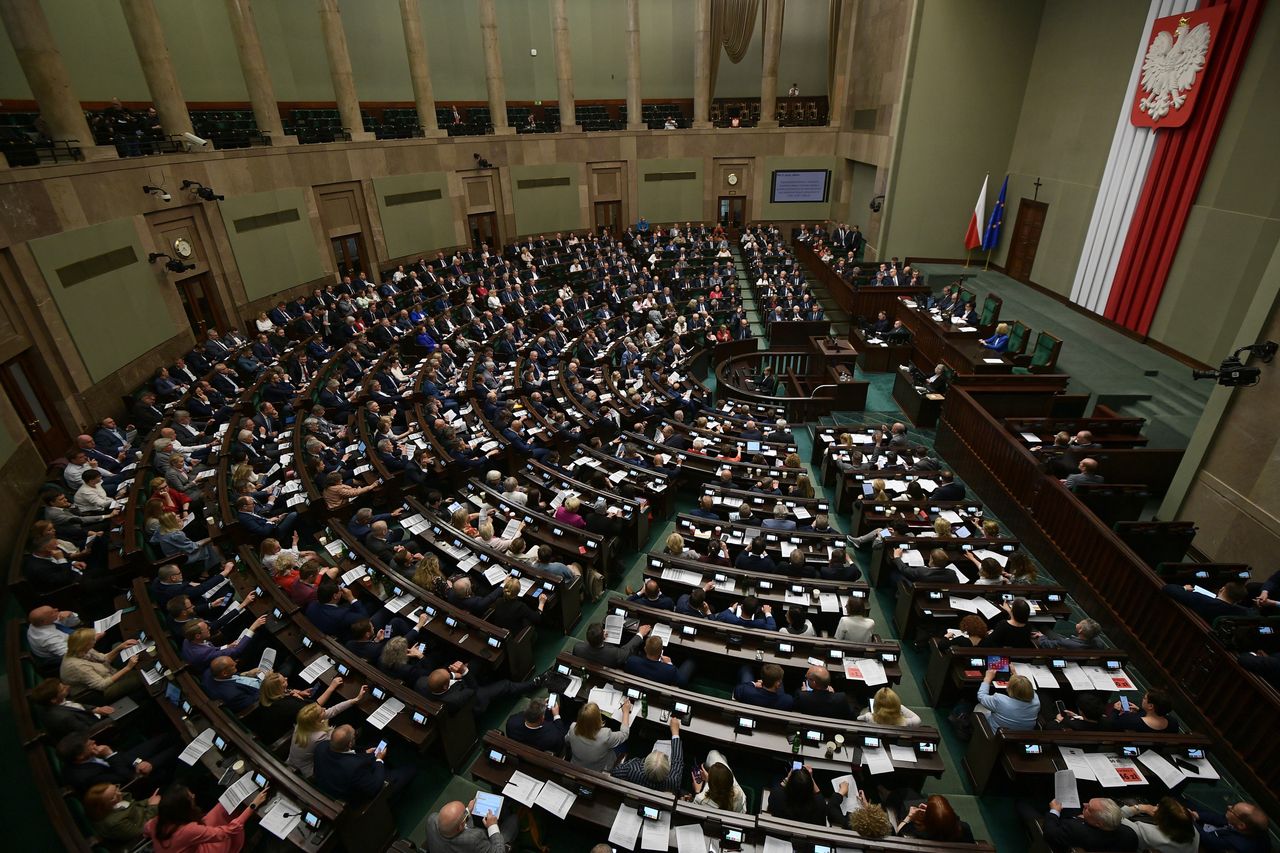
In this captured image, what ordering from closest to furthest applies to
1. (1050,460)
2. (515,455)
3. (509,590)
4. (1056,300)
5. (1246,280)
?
(509,590)
(1050,460)
(515,455)
(1246,280)
(1056,300)

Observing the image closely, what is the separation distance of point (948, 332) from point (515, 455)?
1030cm

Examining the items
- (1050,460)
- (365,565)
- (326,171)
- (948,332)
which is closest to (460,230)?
(326,171)

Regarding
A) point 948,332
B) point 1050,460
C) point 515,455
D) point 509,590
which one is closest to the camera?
point 509,590

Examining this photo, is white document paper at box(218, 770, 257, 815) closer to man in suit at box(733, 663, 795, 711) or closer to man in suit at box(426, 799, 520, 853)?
man in suit at box(426, 799, 520, 853)

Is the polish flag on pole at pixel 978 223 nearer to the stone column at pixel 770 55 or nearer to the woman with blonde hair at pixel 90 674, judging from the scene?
the stone column at pixel 770 55

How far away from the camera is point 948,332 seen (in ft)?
46.2

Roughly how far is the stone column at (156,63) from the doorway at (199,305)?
10.6 feet

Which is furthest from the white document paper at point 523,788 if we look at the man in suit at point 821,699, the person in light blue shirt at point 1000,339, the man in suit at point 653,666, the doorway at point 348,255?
the doorway at point 348,255

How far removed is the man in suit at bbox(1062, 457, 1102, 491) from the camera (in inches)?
323

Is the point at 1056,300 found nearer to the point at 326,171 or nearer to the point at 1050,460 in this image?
the point at 1050,460

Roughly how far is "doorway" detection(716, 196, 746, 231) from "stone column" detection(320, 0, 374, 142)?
14.5 metres

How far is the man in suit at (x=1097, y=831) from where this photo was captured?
410cm

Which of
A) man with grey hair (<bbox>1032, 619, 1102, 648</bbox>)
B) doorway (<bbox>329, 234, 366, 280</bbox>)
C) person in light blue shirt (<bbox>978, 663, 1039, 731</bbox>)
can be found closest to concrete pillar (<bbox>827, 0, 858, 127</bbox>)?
doorway (<bbox>329, 234, 366, 280</bbox>)

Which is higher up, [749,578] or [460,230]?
[460,230]
